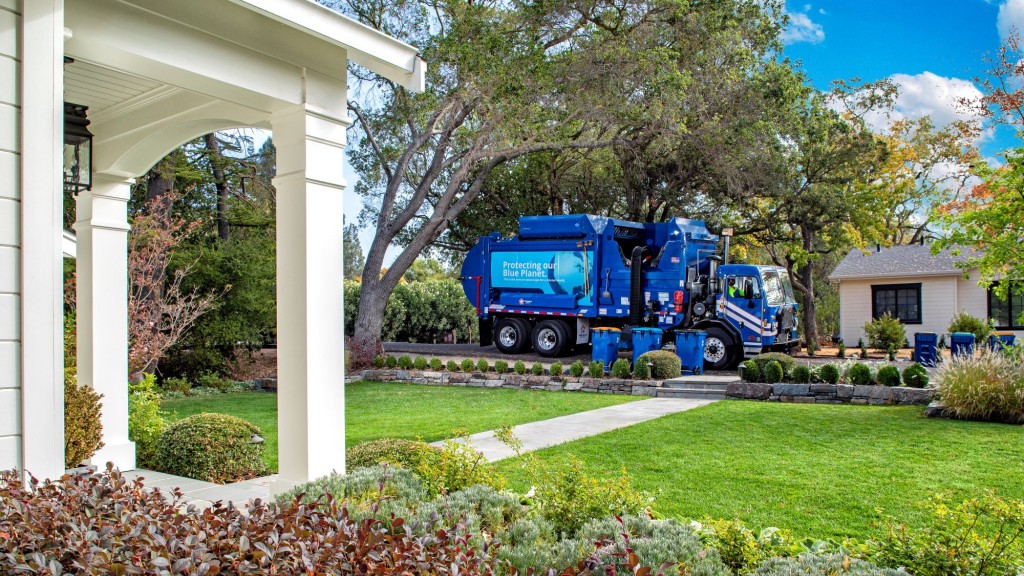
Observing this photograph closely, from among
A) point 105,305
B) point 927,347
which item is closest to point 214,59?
point 105,305

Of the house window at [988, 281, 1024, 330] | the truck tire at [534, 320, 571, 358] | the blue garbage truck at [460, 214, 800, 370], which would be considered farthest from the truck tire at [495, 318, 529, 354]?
the house window at [988, 281, 1024, 330]

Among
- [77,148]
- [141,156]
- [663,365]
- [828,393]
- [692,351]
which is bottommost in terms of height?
[828,393]

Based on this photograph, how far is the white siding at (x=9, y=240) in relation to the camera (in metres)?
3.03

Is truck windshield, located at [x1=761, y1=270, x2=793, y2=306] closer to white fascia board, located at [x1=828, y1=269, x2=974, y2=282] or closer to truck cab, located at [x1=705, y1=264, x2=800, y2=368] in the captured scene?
truck cab, located at [x1=705, y1=264, x2=800, y2=368]

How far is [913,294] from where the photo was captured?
2217cm

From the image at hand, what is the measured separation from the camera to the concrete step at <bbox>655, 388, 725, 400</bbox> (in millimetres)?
11815

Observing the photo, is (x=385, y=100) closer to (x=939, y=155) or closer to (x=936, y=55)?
(x=939, y=155)

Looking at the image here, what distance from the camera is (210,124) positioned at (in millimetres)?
4965

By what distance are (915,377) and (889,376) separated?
1.11 feet

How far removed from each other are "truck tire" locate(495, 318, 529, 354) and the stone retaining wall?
7.57 m

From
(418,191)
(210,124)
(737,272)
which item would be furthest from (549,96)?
(210,124)

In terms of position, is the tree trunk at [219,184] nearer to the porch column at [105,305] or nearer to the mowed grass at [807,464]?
the porch column at [105,305]

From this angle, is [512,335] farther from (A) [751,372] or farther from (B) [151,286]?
(B) [151,286]

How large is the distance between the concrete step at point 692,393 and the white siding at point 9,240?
10.1 m
